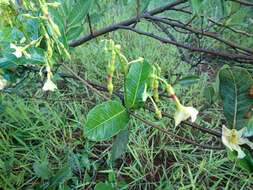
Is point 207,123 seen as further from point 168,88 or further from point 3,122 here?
point 168,88

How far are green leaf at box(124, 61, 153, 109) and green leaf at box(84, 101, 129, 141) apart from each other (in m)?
0.03

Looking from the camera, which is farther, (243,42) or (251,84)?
(243,42)

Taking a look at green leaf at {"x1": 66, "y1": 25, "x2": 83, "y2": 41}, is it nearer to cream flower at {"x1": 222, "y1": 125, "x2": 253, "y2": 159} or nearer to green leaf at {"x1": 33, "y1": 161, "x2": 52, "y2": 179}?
cream flower at {"x1": 222, "y1": 125, "x2": 253, "y2": 159}

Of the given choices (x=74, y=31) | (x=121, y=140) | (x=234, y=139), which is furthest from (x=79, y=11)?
(x=234, y=139)

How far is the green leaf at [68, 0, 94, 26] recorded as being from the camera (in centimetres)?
88

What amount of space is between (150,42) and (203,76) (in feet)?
1.77

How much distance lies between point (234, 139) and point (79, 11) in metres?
0.44

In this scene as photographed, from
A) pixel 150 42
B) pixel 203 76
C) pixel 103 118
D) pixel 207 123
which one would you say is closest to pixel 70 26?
pixel 103 118

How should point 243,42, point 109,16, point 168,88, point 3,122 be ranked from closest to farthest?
1. point 168,88
2. point 3,122
3. point 243,42
4. point 109,16

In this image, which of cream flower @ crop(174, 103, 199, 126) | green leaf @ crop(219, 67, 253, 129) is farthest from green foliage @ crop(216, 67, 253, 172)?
cream flower @ crop(174, 103, 199, 126)

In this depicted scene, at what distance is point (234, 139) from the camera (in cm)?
68

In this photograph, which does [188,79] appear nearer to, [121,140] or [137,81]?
[121,140]

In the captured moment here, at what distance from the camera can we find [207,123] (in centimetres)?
203

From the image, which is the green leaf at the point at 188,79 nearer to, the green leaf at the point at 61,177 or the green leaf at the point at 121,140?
the green leaf at the point at 121,140
